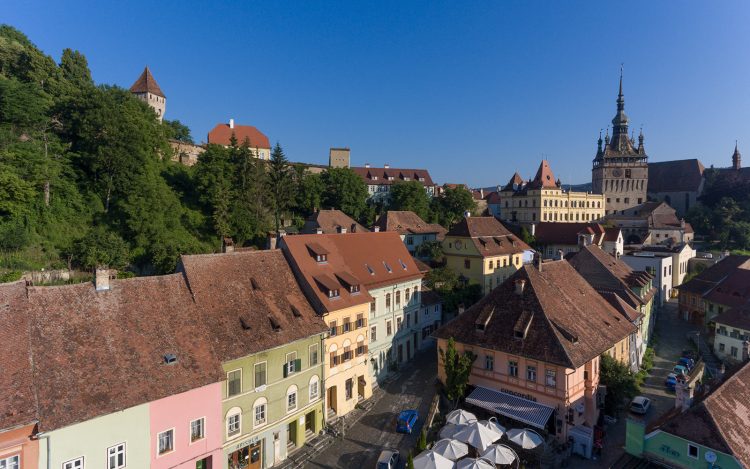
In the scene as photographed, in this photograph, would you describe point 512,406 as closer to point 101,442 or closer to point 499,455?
point 499,455

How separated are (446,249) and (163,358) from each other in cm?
3536

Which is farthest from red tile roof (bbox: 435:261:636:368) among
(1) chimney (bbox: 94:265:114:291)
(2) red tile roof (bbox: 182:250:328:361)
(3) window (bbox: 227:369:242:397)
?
(1) chimney (bbox: 94:265:114:291)

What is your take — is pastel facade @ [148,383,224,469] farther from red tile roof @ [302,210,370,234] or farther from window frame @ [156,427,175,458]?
red tile roof @ [302,210,370,234]

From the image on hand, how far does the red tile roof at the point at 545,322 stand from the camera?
2220 centimetres

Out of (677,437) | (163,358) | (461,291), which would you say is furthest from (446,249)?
(163,358)

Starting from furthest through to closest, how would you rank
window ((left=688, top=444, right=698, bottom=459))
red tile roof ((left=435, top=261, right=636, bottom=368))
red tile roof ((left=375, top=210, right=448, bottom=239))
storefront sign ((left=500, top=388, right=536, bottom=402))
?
red tile roof ((left=375, top=210, right=448, bottom=239)), storefront sign ((left=500, top=388, right=536, bottom=402)), red tile roof ((left=435, top=261, right=636, bottom=368)), window ((left=688, top=444, right=698, bottom=459))

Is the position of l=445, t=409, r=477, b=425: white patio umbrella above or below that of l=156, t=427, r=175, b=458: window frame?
below

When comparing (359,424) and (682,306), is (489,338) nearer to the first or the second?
(359,424)

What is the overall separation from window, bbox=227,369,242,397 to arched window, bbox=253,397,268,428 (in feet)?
4.25

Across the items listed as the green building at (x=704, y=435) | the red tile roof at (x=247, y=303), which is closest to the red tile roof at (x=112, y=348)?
the red tile roof at (x=247, y=303)

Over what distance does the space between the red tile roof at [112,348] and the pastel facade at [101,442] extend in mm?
521

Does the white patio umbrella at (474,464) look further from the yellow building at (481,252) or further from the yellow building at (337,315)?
the yellow building at (481,252)

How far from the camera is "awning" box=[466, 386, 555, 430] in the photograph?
69.7 ft

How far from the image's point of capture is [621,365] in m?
24.6
